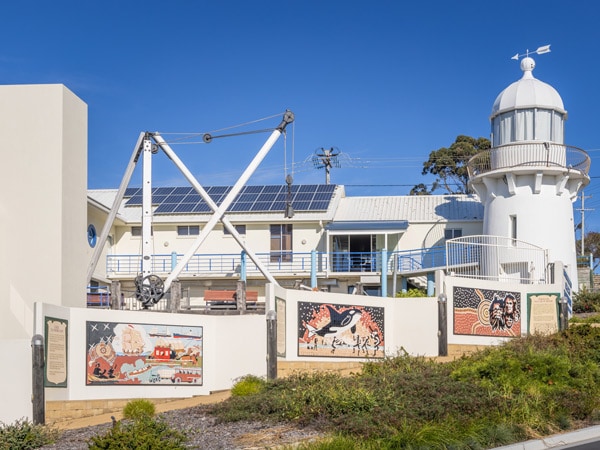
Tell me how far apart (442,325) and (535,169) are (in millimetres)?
11176

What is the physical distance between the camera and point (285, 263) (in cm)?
3806

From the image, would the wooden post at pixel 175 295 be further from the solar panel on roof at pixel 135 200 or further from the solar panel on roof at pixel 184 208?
the solar panel on roof at pixel 135 200

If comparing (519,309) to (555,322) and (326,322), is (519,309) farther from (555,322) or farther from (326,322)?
(326,322)

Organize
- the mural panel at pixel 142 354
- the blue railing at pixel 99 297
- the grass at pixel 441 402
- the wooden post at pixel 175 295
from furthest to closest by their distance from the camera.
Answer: the blue railing at pixel 99 297 < the wooden post at pixel 175 295 < the mural panel at pixel 142 354 < the grass at pixel 441 402

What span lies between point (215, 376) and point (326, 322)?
3.27 metres

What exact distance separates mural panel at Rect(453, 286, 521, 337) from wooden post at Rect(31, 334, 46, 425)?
1198cm

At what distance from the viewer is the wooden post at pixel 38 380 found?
16531 millimetres

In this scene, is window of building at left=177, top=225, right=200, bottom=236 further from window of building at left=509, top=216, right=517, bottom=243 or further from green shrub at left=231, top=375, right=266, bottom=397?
green shrub at left=231, top=375, right=266, bottom=397

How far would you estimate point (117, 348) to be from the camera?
1886cm

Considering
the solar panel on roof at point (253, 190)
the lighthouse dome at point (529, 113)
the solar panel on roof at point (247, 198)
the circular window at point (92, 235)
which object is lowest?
the circular window at point (92, 235)

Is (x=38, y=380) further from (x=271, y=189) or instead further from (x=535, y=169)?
(x=271, y=189)

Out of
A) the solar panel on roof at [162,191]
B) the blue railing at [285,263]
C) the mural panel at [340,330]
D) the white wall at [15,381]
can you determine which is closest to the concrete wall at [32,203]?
the white wall at [15,381]

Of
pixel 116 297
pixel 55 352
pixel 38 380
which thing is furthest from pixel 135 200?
pixel 38 380

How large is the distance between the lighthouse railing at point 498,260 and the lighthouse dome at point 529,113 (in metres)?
4.99
